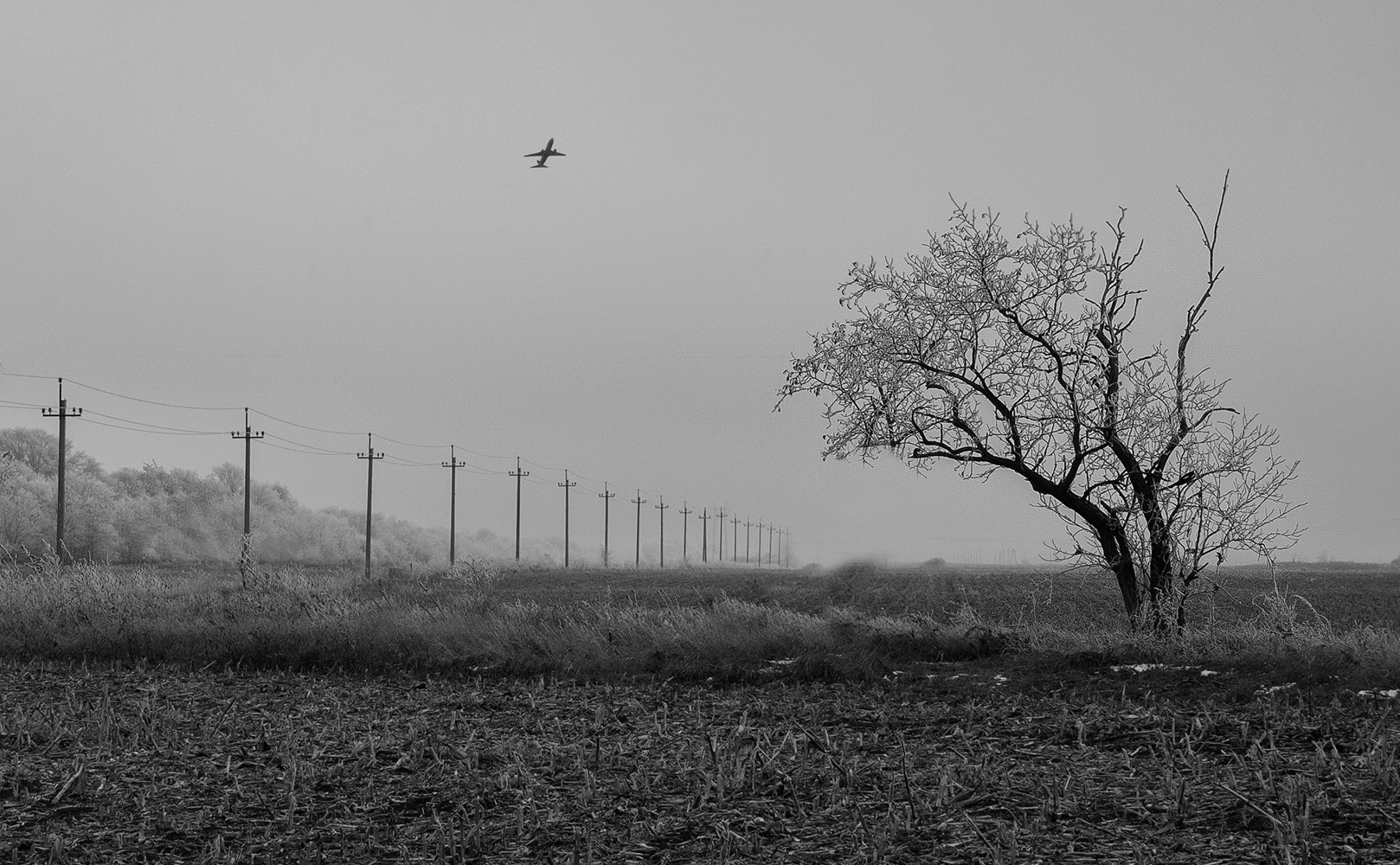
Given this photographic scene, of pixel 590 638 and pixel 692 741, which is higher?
pixel 590 638

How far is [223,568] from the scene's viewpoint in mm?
45500

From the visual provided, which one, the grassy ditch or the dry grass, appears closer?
the dry grass

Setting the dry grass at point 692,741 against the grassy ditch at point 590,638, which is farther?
the grassy ditch at point 590,638

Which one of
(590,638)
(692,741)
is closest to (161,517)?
(590,638)

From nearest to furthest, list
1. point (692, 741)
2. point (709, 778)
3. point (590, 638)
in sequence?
point (709, 778) → point (692, 741) → point (590, 638)

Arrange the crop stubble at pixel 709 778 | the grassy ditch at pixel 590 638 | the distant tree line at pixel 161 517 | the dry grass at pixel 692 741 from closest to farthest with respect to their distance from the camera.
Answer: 1. the crop stubble at pixel 709 778
2. the dry grass at pixel 692 741
3. the grassy ditch at pixel 590 638
4. the distant tree line at pixel 161 517

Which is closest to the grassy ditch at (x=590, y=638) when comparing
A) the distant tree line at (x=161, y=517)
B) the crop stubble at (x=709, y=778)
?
the crop stubble at (x=709, y=778)

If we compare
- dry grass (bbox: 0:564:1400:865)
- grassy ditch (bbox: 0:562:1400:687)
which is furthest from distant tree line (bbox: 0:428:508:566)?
dry grass (bbox: 0:564:1400:865)

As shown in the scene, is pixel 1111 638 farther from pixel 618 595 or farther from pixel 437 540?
pixel 437 540

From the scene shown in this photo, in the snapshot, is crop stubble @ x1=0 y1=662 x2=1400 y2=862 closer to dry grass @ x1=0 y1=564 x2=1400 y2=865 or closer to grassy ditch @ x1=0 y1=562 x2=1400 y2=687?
dry grass @ x1=0 y1=564 x2=1400 y2=865

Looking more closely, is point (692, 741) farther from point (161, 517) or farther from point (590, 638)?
point (161, 517)

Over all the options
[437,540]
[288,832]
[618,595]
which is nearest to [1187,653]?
[288,832]

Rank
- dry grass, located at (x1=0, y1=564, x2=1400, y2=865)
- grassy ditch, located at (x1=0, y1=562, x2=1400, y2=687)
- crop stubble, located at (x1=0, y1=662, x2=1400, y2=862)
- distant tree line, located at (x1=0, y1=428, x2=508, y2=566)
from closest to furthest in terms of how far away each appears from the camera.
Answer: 1. crop stubble, located at (x1=0, y1=662, x2=1400, y2=862)
2. dry grass, located at (x1=0, y1=564, x2=1400, y2=865)
3. grassy ditch, located at (x1=0, y1=562, x2=1400, y2=687)
4. distant tree line, located at (x1=0, y1=428, x2=508, y2=566)

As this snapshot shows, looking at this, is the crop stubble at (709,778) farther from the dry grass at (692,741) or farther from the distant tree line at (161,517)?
the distant tree line at (161,517)
